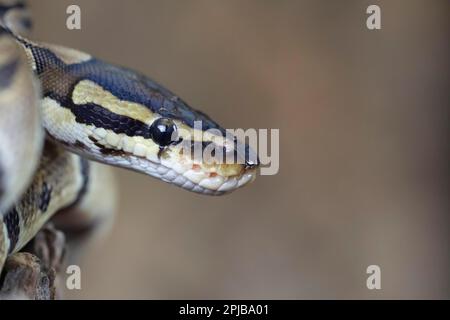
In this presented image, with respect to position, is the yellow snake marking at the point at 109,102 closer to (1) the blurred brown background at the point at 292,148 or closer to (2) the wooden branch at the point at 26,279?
(2) the wooden branch at the point at 26,279

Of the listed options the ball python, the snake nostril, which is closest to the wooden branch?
the ball python

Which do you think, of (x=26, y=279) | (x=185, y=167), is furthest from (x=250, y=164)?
(x=26, y=279)

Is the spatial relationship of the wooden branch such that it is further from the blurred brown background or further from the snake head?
the blurred brown background

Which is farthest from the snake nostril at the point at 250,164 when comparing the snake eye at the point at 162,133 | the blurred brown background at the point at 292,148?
the blurred brown background at the point at 292,148

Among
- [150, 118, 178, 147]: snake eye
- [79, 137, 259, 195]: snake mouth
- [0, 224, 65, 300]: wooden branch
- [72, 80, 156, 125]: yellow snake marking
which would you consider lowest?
[0, 224, 65, 300]: wooden branch
